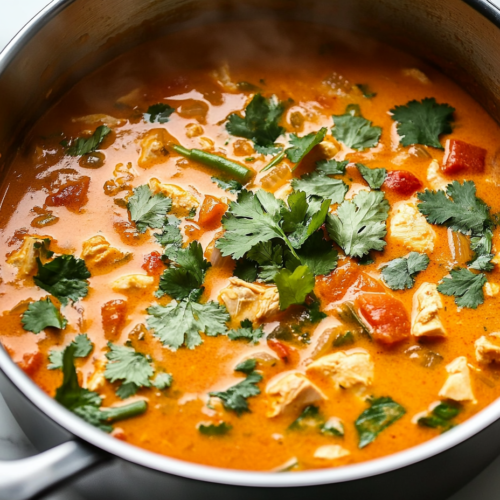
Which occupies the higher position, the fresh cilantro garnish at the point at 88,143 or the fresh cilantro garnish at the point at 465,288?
the fresh cilantro garnish at the point at 88,143

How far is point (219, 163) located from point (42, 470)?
1771mm

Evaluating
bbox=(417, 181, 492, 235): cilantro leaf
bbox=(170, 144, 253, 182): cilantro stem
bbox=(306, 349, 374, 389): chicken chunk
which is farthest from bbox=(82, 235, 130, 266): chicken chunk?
bbox=(417, 181, 492, 235): cilantro leaf

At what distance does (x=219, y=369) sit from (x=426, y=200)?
1294 mm

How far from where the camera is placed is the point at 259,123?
3580 mm

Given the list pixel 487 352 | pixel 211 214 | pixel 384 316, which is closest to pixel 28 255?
pixel 211 214

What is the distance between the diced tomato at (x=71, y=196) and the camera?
329cm

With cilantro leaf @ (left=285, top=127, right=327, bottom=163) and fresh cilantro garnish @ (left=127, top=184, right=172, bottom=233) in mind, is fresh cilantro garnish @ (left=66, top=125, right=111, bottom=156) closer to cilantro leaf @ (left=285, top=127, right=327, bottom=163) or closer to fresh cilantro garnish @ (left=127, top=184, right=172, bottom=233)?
fresh cilantro garnish @ (left=127, top=184, right=172, bottom=233)

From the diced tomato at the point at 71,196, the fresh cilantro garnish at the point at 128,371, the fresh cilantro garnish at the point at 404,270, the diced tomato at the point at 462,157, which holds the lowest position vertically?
the fresh cilantro garnish at the point at 404,270

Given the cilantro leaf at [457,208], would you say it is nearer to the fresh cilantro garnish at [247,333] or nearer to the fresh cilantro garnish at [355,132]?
→ the fresh cilantro garnish at [355,132]

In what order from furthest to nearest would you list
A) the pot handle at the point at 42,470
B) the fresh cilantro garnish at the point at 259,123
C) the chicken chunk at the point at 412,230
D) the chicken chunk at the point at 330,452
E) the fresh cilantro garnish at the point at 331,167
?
1. the fresh cilantro garnish at the point at 259,123
2. the fresh cilantro garnish at the point at 331,167
3. the chicken chunk at the point at 412,230
4. the chicken chunk at the point at 330,452
5. the pot handle at the point at 42,470

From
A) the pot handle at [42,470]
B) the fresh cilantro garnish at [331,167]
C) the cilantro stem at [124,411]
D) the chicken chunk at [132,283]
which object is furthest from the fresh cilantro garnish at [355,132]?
the pot handle at [42,470]

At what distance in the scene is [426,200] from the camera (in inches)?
129

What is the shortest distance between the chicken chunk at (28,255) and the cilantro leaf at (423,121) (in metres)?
1.85

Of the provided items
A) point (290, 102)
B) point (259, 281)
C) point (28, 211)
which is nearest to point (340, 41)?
point (290, 102)
